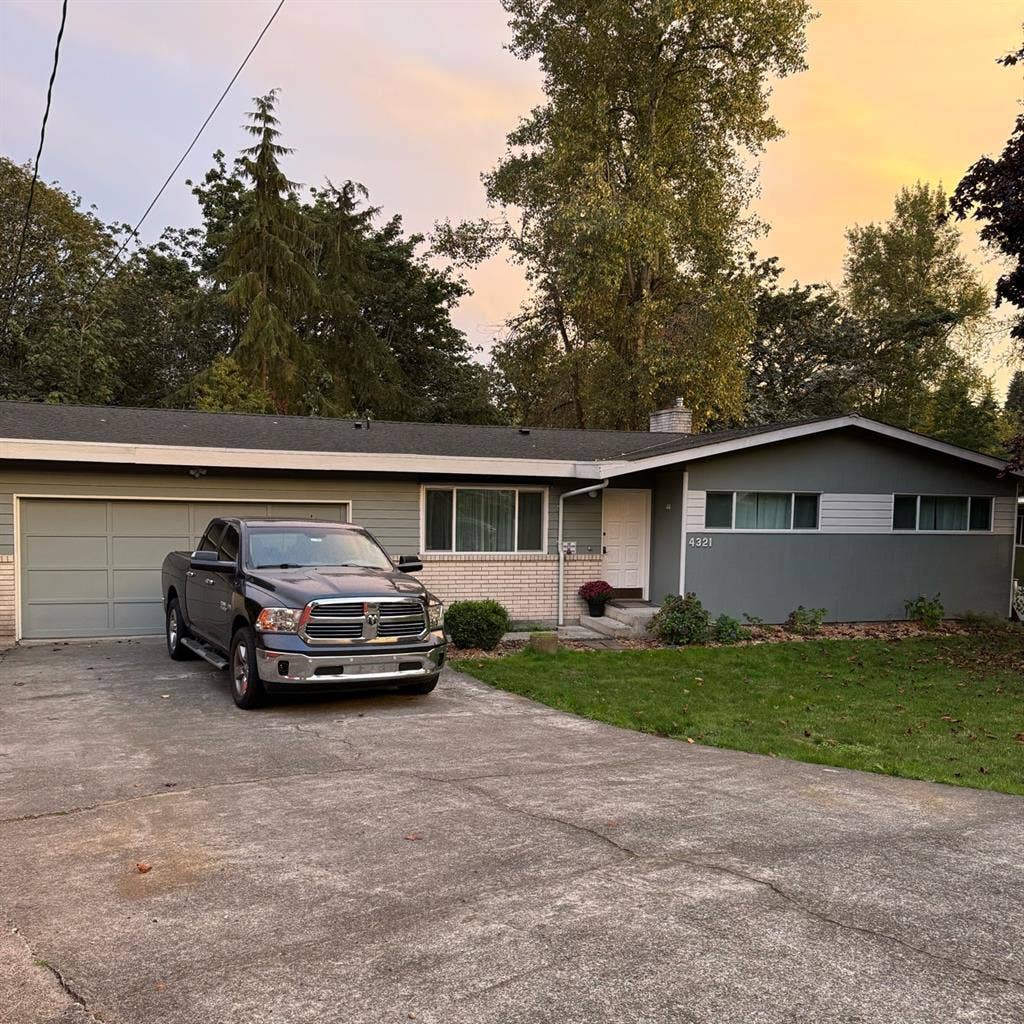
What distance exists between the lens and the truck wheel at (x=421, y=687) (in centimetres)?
852

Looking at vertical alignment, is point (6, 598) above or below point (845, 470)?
below

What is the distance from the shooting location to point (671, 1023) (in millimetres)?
2832

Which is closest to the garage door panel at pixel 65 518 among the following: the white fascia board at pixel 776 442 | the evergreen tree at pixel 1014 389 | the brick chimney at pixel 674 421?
the white fascia board at pixel 776 442

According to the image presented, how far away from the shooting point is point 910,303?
34469 millimetres

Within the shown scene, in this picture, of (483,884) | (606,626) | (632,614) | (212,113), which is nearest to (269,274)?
(212,113)

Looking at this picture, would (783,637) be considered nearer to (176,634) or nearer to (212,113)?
(176,634)

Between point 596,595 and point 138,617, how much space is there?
24.2ft

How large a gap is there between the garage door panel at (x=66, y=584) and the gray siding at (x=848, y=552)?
9.35 metres

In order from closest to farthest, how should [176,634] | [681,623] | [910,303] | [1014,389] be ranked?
[176,634], [681,623], [910,303], [1014,389]

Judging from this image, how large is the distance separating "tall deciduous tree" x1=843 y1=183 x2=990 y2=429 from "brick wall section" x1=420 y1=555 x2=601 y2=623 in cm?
2239

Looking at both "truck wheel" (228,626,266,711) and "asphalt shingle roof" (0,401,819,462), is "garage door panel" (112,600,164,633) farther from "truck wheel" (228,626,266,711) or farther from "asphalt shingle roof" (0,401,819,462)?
"truck wheel" (228,626,266,711)

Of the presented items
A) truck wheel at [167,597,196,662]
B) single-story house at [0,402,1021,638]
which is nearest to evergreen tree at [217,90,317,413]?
single-story house at [0,402,1021,638]

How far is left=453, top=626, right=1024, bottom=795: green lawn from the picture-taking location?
708 cm

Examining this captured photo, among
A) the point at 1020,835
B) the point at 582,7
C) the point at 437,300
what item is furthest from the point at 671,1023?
the point at 437,300
